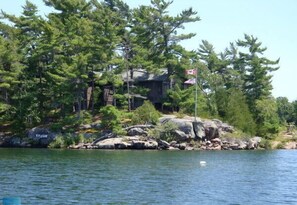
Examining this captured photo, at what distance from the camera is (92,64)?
6188cm

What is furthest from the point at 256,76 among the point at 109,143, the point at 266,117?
the point at 109,143

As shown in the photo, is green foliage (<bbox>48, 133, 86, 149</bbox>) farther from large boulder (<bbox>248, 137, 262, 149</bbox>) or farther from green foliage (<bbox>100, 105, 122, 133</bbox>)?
large boulder (<bbox>248, 137, 262, 149</bbox>)

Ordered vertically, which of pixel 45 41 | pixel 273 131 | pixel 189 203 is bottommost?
pixel 189 203

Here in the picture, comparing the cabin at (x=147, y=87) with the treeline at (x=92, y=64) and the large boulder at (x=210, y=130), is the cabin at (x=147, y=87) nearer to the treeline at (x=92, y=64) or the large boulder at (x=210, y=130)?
the treeline at (x=92, y=64)

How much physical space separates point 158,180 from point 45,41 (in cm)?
4023

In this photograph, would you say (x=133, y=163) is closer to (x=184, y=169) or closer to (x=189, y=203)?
(x=184, y=169)

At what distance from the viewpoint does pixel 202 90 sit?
239ft

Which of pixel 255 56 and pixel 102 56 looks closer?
pixel 102 56

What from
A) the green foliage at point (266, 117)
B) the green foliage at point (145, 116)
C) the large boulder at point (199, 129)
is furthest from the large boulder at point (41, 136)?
the green foliage at point (266, 117)

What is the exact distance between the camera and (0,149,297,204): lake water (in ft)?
73.9

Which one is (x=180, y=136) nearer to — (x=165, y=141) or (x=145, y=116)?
(x=165, y=141)

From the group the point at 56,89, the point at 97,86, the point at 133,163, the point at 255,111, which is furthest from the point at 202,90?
the point at 133,163

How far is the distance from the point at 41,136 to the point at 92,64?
438 inches

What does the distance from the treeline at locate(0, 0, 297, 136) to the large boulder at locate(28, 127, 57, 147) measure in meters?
2.73
